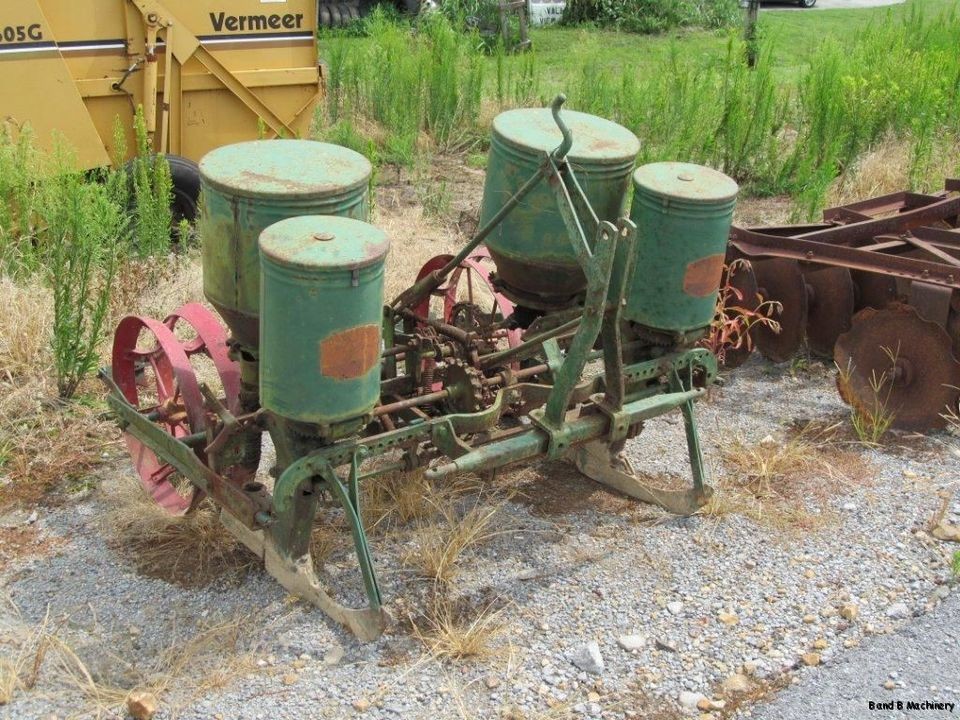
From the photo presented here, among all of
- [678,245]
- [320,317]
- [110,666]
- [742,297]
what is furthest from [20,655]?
[742,297]

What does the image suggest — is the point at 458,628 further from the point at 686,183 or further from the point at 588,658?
the point at 686,183

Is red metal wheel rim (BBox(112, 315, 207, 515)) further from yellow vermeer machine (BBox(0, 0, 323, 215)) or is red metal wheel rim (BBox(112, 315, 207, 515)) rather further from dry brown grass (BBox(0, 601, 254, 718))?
yellow vermeer machine (BBox(0, 0, 323, 215))

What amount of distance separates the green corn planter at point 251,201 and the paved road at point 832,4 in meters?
15.4

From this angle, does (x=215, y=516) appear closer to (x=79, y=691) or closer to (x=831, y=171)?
(x=79, y=691)

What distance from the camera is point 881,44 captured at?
371 inches

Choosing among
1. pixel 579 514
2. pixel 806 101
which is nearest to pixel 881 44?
pixel 806 101

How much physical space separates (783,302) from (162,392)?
304cm

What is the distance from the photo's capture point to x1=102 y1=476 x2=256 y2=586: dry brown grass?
3744 mm

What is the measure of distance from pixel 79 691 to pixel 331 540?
3.30 feet

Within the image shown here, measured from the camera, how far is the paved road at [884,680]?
3234 millimetres

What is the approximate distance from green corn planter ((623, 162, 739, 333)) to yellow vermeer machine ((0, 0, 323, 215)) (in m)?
2.83

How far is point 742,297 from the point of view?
5273 millimetres

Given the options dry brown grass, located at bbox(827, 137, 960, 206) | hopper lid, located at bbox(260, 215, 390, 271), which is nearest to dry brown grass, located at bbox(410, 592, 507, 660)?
hopper lid, located at bbox(260, 215, 390, 271)

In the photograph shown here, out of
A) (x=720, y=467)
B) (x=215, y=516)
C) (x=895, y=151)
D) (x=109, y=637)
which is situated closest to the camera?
(x=109, y=637)
